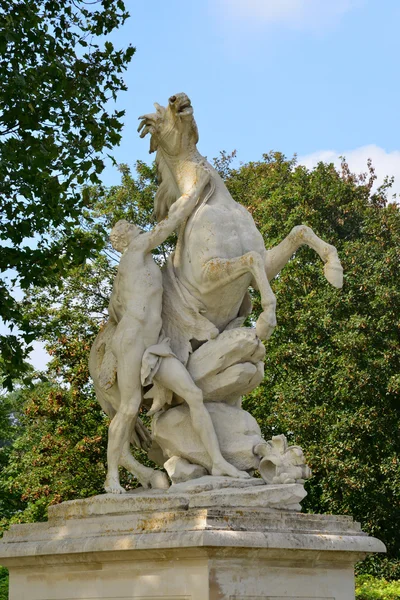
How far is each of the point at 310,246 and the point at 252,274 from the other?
636 mm

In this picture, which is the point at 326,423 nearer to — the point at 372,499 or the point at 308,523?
the point at 372,499

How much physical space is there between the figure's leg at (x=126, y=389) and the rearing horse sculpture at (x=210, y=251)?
38 centimetres

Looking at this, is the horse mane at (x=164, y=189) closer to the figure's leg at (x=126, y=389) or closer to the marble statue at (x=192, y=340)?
the marble statue at (x=192, y=340)

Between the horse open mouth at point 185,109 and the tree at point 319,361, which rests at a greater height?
the tree at point 319,361

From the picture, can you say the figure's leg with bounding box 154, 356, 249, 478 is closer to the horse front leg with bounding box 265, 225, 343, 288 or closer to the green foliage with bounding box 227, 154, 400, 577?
the horse front leg with bounding box 265, 225, 343, 288

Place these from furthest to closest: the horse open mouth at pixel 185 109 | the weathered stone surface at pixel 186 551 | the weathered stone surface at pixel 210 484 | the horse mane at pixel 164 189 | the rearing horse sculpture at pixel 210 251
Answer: the horse mane at pixel 164 189, the horse open mouth at pixel 185 109, the rearing horse sculpture at pixel 210 251, the weathered stone surface at pixel 210 484, the weathered stone surface at pixel 186 551

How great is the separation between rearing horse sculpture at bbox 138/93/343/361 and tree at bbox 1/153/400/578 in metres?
8.30

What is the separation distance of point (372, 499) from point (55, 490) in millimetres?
5683

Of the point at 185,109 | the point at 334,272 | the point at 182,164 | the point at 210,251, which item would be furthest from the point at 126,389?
the point at 185,109

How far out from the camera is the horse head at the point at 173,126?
8859 mm

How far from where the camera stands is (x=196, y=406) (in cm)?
801

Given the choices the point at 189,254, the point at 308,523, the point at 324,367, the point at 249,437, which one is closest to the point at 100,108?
the point at 189,254

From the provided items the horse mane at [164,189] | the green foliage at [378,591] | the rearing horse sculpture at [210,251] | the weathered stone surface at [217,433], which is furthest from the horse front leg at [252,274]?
the green foliage at [378,591]

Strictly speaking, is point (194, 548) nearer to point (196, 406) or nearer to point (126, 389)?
point (196, 406)
